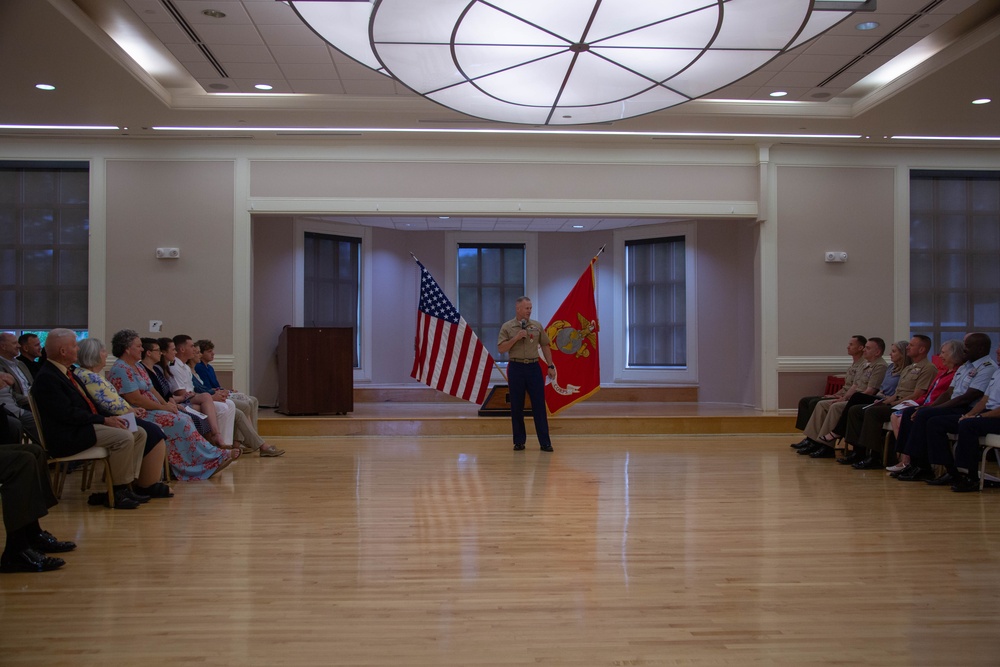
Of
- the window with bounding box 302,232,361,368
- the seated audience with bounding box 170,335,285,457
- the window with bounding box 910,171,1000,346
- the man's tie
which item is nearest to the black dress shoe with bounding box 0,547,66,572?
the man's tie

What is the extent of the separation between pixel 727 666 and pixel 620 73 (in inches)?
180

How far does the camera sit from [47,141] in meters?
9.81

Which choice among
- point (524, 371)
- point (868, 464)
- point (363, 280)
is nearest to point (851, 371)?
point (868, 464)

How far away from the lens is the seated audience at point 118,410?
5.18 meters

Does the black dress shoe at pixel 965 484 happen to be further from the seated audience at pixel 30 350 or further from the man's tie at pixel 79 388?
the seated audience at pixel 30 350

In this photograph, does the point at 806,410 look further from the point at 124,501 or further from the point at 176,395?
the point at 124,501

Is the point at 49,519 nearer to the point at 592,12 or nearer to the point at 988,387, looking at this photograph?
the point at 592,12

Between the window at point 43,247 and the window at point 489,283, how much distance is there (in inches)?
226

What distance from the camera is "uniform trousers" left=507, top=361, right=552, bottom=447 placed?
800 cm

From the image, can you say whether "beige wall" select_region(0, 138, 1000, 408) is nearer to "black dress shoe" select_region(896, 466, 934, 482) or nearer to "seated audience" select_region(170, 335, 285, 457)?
"seated audience" select_region(170, 335, 285, 457)

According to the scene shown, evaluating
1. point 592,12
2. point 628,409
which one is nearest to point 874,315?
point 628,409

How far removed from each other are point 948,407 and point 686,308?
6019 millimetres

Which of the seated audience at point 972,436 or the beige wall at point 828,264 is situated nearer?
the seated audience at point 972,436

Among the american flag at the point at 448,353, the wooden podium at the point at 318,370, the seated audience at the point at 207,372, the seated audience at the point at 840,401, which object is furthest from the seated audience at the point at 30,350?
the seated audience at the point at 840,401
